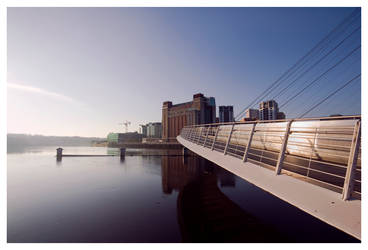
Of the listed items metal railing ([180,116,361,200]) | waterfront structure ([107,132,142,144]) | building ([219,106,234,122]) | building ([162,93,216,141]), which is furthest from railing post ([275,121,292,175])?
waterfront structure ([107,132,142,144])

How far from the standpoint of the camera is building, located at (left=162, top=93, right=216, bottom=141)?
84.4 meters

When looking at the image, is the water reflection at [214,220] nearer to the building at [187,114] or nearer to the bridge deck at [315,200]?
the bridge deck at [315,200]

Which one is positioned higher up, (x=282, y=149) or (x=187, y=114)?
(x=187, y=114)

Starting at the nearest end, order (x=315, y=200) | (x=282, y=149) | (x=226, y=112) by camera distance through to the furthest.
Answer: (x=315, y=200)
(x=282, y=149)
(x=226, y=112)

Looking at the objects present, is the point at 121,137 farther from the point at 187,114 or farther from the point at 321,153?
the point at 321,153

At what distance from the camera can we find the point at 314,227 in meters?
6.04

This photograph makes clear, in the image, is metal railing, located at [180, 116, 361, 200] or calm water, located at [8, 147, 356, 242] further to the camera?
calm water, located at [8, 147, 356, 242]

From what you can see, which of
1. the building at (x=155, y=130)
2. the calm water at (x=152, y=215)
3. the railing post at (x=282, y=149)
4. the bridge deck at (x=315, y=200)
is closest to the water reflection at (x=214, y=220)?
the calm water at (x=152, y=215)

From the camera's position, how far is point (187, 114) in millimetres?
88750

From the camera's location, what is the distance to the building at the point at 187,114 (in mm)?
84438

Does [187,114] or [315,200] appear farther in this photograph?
[187,114]

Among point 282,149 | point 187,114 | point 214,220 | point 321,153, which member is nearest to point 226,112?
point 187,114

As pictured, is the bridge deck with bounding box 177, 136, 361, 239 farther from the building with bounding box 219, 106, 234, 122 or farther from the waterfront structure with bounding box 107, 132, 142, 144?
the waterfront structure with bounding box 107, 132, 142, 144
